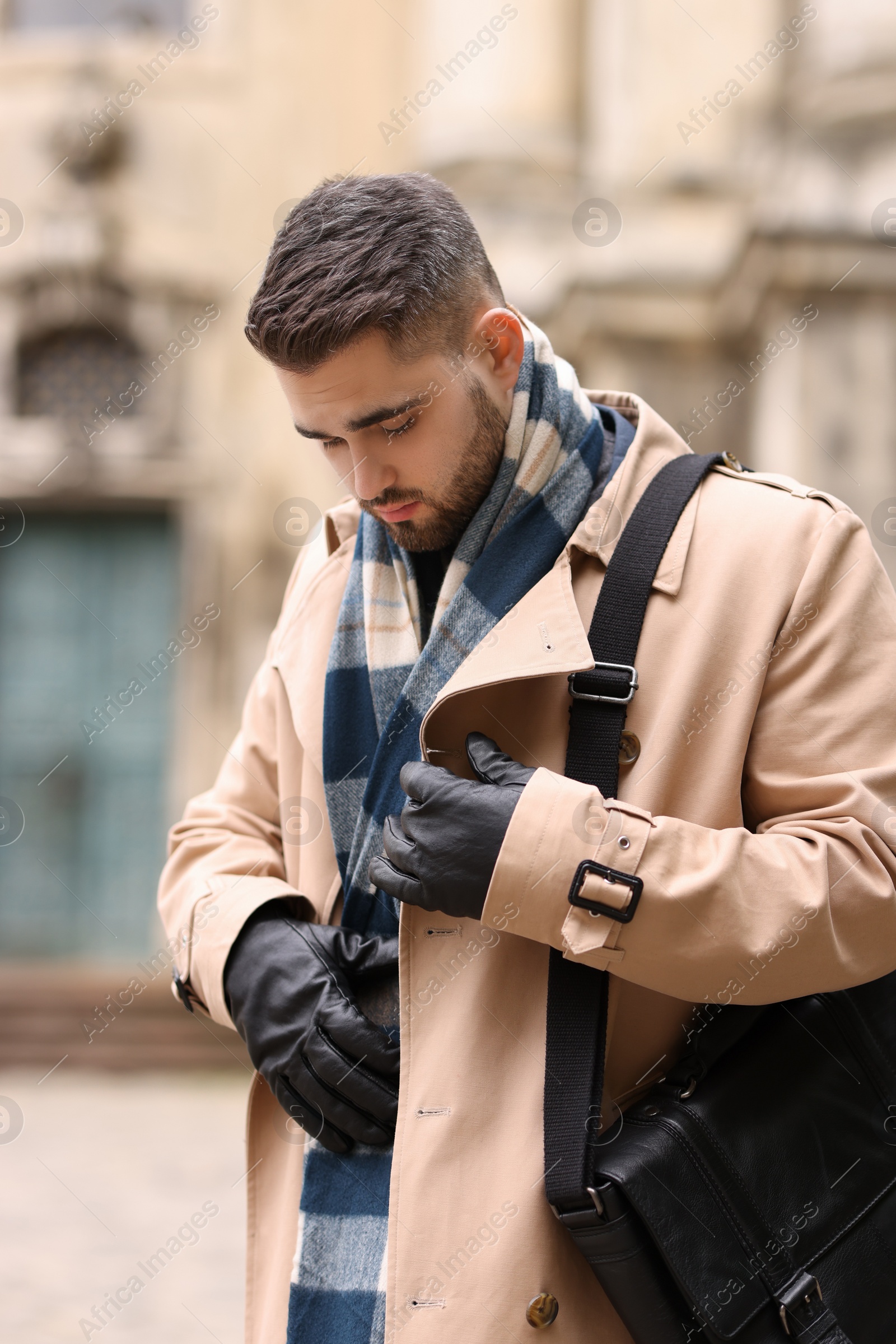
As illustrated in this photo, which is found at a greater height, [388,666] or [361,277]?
[361,277]

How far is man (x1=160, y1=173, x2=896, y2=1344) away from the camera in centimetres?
141

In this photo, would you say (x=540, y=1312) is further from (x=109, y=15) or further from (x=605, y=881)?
(x=109, y=15)

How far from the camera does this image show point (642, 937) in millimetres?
1368

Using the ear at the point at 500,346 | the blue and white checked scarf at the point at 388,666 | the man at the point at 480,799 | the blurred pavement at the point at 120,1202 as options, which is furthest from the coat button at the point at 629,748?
the blurred pavement at the point at 120,1202

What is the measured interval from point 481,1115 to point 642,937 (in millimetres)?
345

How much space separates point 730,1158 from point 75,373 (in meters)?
7.39

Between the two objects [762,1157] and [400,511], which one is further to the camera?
[400,511]

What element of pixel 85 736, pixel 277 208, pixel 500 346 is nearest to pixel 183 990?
pixel 500 346

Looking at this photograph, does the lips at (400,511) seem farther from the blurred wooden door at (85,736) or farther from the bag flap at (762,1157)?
the blurred wooden door at (85,736)

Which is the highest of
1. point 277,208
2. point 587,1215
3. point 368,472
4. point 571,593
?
point 277,208

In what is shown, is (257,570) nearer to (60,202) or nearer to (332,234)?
(60,202)

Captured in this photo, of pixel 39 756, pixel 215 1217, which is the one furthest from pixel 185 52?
pixel 215 1217

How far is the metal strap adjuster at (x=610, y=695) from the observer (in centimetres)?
151

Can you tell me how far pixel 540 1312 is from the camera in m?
1.41
